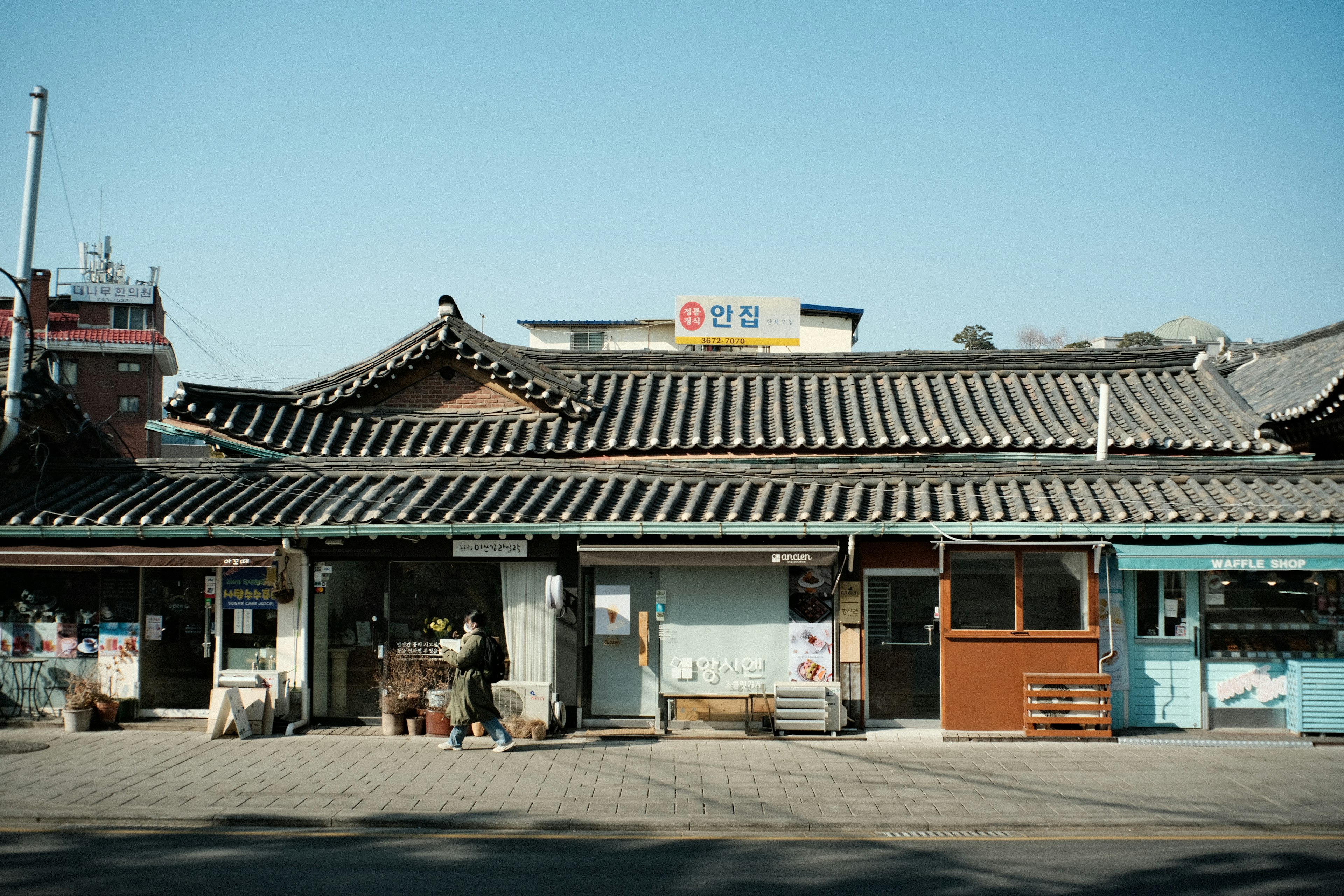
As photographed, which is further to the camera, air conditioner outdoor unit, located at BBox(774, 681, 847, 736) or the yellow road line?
air conditioner outdoor unit, located at BBox(774, 681, 847, 736)

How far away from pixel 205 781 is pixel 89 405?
174 ft

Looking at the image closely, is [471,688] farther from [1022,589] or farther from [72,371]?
[72,371]

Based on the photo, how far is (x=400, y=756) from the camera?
12773 millimetres

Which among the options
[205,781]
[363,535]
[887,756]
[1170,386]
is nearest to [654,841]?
[887,756]

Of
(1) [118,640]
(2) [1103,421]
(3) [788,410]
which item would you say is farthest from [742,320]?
(1) [118,640]

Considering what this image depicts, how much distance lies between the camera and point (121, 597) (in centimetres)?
1479

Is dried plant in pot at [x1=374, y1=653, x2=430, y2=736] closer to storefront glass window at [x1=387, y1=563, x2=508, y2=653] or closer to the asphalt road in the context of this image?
storefront glass window at [x1=387, y1=563, x2=508, y2=653]

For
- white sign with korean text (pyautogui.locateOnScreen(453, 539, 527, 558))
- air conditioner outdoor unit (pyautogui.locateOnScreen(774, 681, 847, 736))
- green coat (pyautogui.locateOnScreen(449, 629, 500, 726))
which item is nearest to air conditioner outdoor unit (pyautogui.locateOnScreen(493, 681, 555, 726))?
green coat (pyautogui.locateOnScreen(449, 629, 500, 726))

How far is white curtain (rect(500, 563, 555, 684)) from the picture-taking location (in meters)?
14.3

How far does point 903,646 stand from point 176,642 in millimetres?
11086

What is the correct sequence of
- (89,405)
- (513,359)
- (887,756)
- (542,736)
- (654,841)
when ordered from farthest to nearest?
(89,405) → (513,359) → (542,736) → (887,756) → (654,841)

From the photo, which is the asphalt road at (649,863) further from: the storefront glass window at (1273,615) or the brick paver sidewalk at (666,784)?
the storefront glass window at (1273,615)

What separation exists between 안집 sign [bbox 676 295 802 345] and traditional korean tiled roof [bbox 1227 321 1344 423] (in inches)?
430

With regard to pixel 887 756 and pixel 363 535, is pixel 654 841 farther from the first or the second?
pixel 363 535
